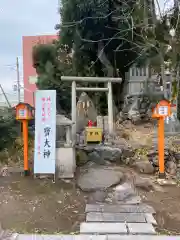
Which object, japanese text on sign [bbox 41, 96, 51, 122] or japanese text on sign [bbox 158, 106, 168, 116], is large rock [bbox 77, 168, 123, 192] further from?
japanese text on sign [bbox 158, 106, 168, 116]

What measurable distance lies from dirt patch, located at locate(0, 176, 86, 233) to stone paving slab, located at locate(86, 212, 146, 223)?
199 millimetres

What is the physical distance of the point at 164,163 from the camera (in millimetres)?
6156

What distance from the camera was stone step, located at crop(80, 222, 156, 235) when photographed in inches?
137

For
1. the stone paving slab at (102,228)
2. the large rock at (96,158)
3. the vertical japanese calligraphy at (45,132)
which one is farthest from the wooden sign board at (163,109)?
the stone paving slab at (102,228)

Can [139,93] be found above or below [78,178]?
above

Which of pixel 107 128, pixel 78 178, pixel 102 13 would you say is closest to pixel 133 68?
pixel 102 13

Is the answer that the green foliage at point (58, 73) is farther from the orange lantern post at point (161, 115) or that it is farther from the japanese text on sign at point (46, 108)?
the orange lantern post at point (161, 115)

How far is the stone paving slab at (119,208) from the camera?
422cm

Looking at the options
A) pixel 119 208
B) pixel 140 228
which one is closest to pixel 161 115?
pixel 119 208

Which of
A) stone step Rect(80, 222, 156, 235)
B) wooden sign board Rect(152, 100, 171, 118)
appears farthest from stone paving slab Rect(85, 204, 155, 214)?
wooden sign board Rect(152, 100, 171, 118)

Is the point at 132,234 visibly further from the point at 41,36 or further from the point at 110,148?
the point at 41,36

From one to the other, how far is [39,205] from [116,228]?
62.1 inches

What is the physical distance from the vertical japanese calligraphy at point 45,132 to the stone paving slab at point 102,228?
1888 millimetres

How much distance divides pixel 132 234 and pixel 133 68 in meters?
10.5
